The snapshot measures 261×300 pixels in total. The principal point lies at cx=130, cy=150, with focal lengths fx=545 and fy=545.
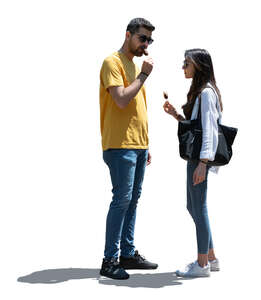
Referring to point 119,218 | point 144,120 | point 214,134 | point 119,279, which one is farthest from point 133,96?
point 119,279

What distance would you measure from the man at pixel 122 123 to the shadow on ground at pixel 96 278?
112 millimetres

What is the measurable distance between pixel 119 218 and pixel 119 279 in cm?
60

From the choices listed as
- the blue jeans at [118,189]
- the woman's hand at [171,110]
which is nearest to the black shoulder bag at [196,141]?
the woman's hand at [171,110]

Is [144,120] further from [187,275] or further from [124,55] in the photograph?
[187,275]

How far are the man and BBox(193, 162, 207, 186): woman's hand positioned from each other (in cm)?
64

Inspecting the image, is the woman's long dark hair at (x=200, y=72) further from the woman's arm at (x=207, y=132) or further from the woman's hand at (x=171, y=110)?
the woman's hand at (x=171, y=110)

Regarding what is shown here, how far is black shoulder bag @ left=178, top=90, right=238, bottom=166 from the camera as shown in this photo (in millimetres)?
5258

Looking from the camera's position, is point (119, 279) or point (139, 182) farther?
point (139, 182)

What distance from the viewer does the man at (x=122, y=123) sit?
5320 mm

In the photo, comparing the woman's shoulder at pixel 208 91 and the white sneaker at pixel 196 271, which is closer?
the woman's shoulder at pixel 208 91

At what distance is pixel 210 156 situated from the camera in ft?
16.9

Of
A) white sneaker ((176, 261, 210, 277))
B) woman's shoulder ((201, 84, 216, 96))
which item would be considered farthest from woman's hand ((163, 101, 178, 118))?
white sneaker ((176, 261, 210, 277))

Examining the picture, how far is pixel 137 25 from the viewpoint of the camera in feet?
18.1

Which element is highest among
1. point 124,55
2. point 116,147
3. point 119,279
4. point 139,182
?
point 124,55
